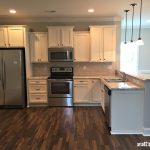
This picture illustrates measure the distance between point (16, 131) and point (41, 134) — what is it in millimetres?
595

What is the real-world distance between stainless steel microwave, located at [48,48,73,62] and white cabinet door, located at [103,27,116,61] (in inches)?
43.9

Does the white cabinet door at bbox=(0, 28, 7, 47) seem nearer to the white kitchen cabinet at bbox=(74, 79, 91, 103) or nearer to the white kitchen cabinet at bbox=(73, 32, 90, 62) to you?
the white kitchen cabinet at bbox=(73, 32, 90, 62)

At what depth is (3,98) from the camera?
5.82 meters

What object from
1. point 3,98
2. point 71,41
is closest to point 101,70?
point 71,41

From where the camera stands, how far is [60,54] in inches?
239

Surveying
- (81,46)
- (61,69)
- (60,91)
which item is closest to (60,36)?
(81,46)

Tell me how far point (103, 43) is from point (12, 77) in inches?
118

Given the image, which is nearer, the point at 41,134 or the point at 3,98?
the point at 41,134

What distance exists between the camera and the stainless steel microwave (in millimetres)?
6039

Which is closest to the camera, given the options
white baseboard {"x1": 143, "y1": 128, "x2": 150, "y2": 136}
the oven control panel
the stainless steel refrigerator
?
white baseboard {"x1": 143, "y1": 128, "x2": 150, "y2": 136}

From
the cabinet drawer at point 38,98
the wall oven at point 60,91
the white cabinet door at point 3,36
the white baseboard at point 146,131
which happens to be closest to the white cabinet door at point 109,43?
the wall oven at point 60,91

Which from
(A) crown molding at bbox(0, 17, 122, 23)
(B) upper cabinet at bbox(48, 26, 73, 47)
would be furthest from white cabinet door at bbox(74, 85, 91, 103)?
(A) crown molding at bbox(0, 17, 122, 23)

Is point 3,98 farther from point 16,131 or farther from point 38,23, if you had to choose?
point 38,23

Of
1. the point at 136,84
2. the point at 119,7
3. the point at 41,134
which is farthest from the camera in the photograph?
the point at 119,7
